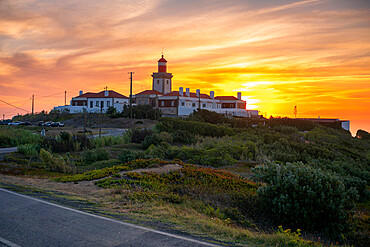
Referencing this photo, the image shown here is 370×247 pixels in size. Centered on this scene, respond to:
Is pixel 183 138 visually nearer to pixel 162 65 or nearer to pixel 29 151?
pixel 29 151

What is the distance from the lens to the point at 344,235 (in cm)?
838

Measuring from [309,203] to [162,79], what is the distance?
7747cm

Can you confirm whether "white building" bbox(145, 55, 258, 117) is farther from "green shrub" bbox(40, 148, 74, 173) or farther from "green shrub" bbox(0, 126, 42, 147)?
"green shrub" bbox(40, 148, 74, 173)

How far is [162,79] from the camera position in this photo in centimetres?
8438

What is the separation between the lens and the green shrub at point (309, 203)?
8586 mm

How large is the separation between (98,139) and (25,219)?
18252 mm

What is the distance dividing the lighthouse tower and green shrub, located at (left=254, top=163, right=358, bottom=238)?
75.9m

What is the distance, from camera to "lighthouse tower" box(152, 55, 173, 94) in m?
84.3

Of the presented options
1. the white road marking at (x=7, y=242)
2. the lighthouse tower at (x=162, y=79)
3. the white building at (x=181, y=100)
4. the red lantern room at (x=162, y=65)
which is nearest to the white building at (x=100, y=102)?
the white building at (x=181, y=100)

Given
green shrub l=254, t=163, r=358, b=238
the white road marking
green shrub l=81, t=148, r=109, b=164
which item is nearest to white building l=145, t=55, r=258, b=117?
green shrub l=81, t=148, r=109, b=164

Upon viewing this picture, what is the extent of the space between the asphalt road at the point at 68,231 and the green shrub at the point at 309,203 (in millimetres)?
3995

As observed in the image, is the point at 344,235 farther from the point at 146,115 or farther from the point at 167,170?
the point at 146,115

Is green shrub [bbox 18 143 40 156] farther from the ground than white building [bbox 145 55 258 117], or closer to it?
closer to it

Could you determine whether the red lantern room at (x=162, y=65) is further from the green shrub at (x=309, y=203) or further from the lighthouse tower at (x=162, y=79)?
the green shrub at (x=309, y=203)
